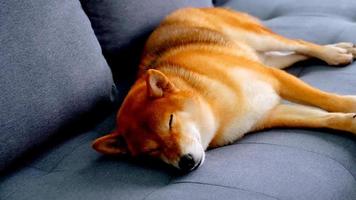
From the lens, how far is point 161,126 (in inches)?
45.4

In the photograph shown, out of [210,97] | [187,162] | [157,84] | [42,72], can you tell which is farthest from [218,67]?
[42,72]

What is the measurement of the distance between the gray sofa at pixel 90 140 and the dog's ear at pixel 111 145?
2 centimetres

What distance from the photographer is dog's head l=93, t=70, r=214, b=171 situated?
1.13 metres

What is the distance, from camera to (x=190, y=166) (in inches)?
42.9

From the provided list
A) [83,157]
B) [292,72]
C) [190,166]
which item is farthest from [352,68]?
[83,157]

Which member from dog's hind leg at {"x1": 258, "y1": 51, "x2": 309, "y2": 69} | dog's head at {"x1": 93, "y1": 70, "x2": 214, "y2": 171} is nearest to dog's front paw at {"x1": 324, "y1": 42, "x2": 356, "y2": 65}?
dog's hind leg at {"x1": 258, "y1": 51, "x2": 309, "y2": 69}

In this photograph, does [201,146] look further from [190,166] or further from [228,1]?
[228,1]

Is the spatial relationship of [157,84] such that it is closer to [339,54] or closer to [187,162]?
[187,162]

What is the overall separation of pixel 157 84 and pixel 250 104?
29 cm

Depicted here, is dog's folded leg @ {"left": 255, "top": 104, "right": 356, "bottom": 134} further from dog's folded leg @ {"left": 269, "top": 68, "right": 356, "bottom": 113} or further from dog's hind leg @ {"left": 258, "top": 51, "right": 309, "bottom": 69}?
dog's hind leg @ {"left": 258, "top": 51, "right": 309, "bottom": 69}

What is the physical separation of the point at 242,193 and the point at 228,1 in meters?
1.49

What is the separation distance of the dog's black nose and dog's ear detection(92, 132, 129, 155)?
179 millimetres

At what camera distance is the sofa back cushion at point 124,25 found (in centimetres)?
155

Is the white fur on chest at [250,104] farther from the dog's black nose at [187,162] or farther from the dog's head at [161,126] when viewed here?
the dog's black nose at [187,162]
